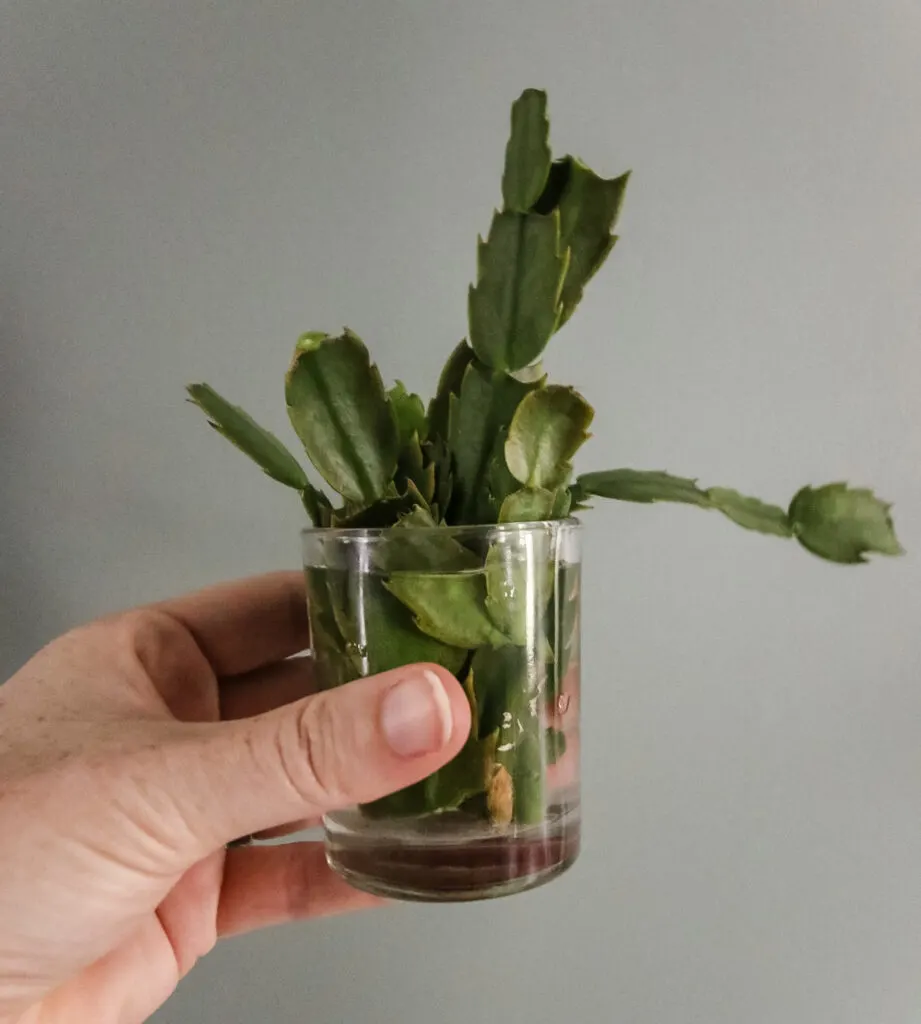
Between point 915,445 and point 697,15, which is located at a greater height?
point 697,15

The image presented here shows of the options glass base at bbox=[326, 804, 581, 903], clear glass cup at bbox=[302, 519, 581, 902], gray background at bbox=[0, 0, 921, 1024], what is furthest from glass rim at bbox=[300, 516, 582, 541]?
gray background at bbox=[0, 0, 921, 1024]

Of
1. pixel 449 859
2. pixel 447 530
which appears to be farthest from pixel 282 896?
pixel 447 530

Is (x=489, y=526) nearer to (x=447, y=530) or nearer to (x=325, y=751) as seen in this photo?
(x=447, y=530)

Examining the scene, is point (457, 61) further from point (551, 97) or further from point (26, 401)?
point (26, 401)

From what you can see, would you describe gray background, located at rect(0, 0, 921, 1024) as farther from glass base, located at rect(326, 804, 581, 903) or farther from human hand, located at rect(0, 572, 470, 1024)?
glass base, located at rect(326, 804, 581, 903)

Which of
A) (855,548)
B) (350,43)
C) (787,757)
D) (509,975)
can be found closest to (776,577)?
(787,757)

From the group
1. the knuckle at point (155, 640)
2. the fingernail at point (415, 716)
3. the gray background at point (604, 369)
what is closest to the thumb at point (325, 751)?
the fingernail at point (415, 716)
